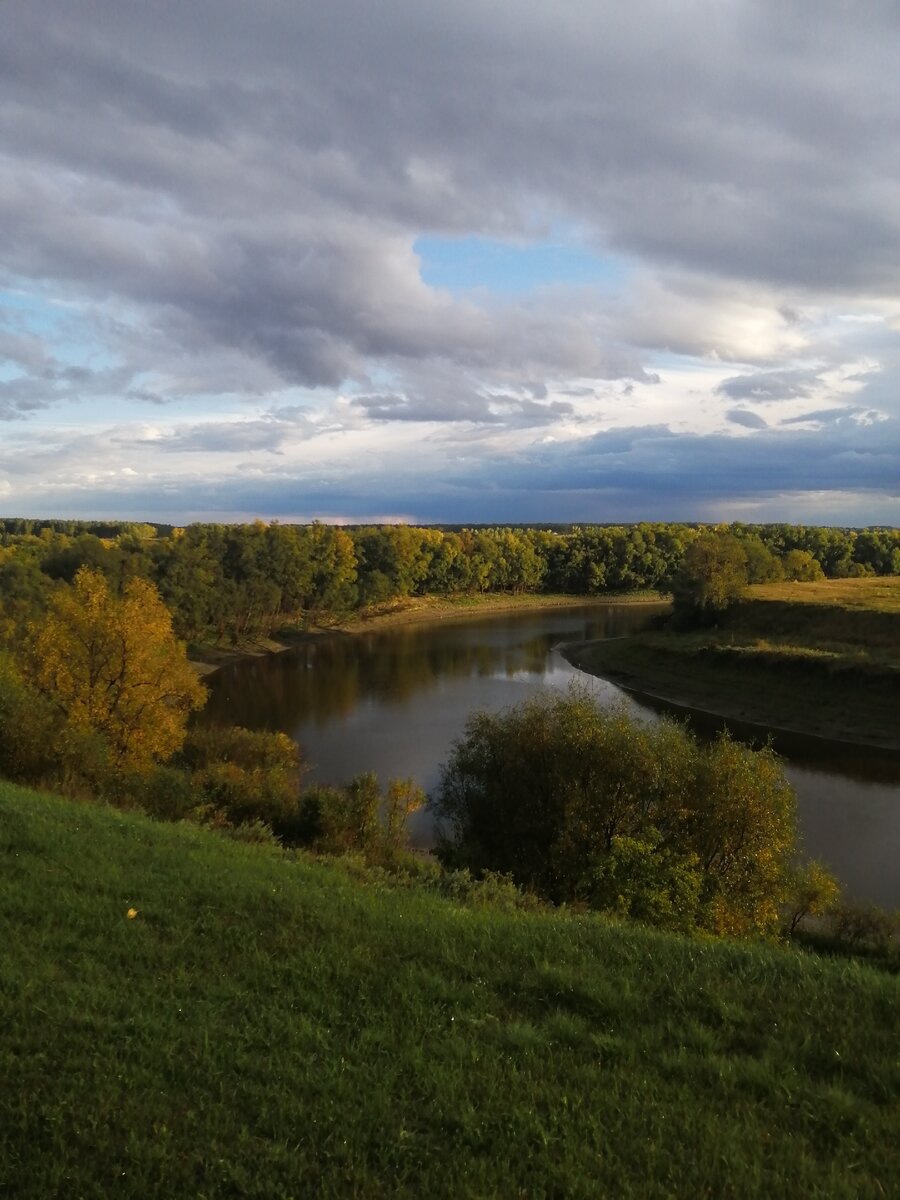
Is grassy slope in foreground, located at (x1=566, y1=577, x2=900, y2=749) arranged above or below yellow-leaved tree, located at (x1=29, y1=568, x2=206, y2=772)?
below

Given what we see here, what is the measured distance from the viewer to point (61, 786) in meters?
16.0

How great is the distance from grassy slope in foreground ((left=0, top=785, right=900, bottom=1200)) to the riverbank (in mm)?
53038

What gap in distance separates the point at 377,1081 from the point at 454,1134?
0.61m

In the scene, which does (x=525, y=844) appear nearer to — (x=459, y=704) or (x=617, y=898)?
→ (x=617, y=898)

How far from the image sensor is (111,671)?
2416 centimetres

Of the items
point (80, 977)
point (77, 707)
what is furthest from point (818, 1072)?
point (77, 707)

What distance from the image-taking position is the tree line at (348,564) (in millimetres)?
58781

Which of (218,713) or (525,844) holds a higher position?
(525,844)

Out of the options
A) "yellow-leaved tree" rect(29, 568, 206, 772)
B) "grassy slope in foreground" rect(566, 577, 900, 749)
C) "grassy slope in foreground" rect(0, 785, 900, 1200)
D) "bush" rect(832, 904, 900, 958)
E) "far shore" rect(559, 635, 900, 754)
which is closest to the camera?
"grassy slope in foreground" rect(0, 785, 900, 1200)

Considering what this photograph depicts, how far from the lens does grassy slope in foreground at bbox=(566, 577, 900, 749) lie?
40719 mm

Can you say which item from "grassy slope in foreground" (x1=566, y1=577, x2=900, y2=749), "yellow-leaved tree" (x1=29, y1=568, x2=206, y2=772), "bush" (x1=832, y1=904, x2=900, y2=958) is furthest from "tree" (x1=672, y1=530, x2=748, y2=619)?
"bush" (x1=832, y1=904, x2=900, y2=958)

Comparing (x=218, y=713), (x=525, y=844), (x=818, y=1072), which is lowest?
(x=218, y=713)

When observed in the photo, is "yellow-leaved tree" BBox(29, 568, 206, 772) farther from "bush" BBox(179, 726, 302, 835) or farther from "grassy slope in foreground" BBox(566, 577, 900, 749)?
"grassy slope in foreground" BBox(566, 577, 900, 749)

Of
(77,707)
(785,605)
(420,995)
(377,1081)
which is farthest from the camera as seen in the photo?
(785,605)
